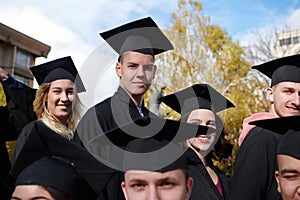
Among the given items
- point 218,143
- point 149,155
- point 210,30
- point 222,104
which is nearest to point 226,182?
point 218,143

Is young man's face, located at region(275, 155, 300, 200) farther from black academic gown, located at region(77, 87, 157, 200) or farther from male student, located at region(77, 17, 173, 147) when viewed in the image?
male student, located at region(77, 17, 173, 147)

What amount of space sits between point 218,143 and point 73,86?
172 centimetres

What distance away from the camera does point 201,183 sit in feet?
12.3

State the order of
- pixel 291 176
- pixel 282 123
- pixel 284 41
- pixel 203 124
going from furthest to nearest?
pixel 284 41
pixel 203 124
pixel 282 123
pixel 291 176

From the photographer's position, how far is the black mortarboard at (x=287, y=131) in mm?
2874

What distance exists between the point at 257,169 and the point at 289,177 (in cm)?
72

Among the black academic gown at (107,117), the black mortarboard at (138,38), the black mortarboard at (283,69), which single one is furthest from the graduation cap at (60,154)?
the black mortarboard at (283,69)

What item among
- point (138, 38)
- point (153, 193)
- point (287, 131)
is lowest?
point (153, 193)

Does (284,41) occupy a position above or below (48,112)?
above

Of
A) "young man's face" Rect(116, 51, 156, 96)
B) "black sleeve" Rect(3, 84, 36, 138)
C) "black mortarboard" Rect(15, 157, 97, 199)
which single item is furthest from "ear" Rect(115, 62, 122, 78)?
"black sleeve" Rect(3, 84, 36, 138)

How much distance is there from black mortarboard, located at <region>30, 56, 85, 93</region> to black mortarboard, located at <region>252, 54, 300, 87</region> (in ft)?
6.77

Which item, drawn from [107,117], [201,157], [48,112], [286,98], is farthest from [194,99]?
[48,112]

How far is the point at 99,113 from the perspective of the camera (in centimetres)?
361

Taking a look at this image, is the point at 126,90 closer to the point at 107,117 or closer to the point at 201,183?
the point at 107,117
